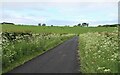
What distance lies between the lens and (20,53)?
862 inches

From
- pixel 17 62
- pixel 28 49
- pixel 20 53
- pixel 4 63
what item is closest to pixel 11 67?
pixel 4 63

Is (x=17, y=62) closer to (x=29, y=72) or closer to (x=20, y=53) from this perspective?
(x=20, y=53)

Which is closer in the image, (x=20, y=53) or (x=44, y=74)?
(x=44, y=74)

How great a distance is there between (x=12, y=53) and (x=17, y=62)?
85cm

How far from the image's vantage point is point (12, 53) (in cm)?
1988

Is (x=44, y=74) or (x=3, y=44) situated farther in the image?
(x=3, y=44)

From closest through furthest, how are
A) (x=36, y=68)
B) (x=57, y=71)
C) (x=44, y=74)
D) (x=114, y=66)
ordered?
(x=114, y=66), (x=44, y=74), (x=57, y=71), (x=36, y=68)

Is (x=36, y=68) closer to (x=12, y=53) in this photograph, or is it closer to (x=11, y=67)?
(x=11, y=67)

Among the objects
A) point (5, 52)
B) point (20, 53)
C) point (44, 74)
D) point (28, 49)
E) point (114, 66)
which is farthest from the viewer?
point (28, 49)

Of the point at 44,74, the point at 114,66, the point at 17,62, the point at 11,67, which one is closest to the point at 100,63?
the point at 114,66

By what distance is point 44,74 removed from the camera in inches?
567

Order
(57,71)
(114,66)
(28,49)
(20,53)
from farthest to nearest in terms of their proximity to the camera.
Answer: (28,49), (20,53), (57,71), (114,66)

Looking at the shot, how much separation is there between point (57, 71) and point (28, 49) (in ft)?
31.7

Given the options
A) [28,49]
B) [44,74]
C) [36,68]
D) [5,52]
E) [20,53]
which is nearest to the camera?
[44,74]
